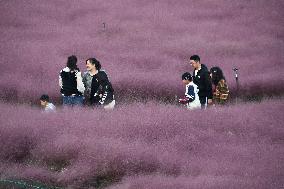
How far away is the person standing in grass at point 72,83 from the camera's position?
8363mm

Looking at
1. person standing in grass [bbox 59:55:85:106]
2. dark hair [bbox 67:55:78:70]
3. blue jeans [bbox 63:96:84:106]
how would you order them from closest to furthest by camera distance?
dark hair [bbox 67:55:78:70], person standing in grass [bbox 59:55:85:106], blue jeans [bbox 63:96:84:106]

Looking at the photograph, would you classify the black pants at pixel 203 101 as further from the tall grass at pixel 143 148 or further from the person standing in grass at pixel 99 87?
the person standing in grass at pixel 99 87

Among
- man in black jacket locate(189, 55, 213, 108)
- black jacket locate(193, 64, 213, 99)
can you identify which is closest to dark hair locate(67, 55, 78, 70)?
man in black jacket locate(189, 55, 213, 108)

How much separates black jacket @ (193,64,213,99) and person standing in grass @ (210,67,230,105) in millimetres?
388

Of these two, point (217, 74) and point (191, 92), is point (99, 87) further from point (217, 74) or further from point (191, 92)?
point (217, 74)

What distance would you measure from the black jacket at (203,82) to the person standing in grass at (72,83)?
2.63m

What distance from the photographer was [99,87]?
8.25 meters

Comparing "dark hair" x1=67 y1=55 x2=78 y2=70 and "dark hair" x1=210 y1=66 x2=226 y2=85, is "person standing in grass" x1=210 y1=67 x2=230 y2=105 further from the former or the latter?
"dark hair" x1=67 y1=55 x2=78 y2=70

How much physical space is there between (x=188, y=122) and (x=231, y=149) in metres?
1.20

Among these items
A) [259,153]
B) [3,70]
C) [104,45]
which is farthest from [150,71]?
[259,153]

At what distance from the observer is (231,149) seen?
260 inches

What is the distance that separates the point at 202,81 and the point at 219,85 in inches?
24.7

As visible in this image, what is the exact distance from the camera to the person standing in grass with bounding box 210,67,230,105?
9.11 metres

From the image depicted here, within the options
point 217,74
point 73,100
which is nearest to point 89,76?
point 73,100
